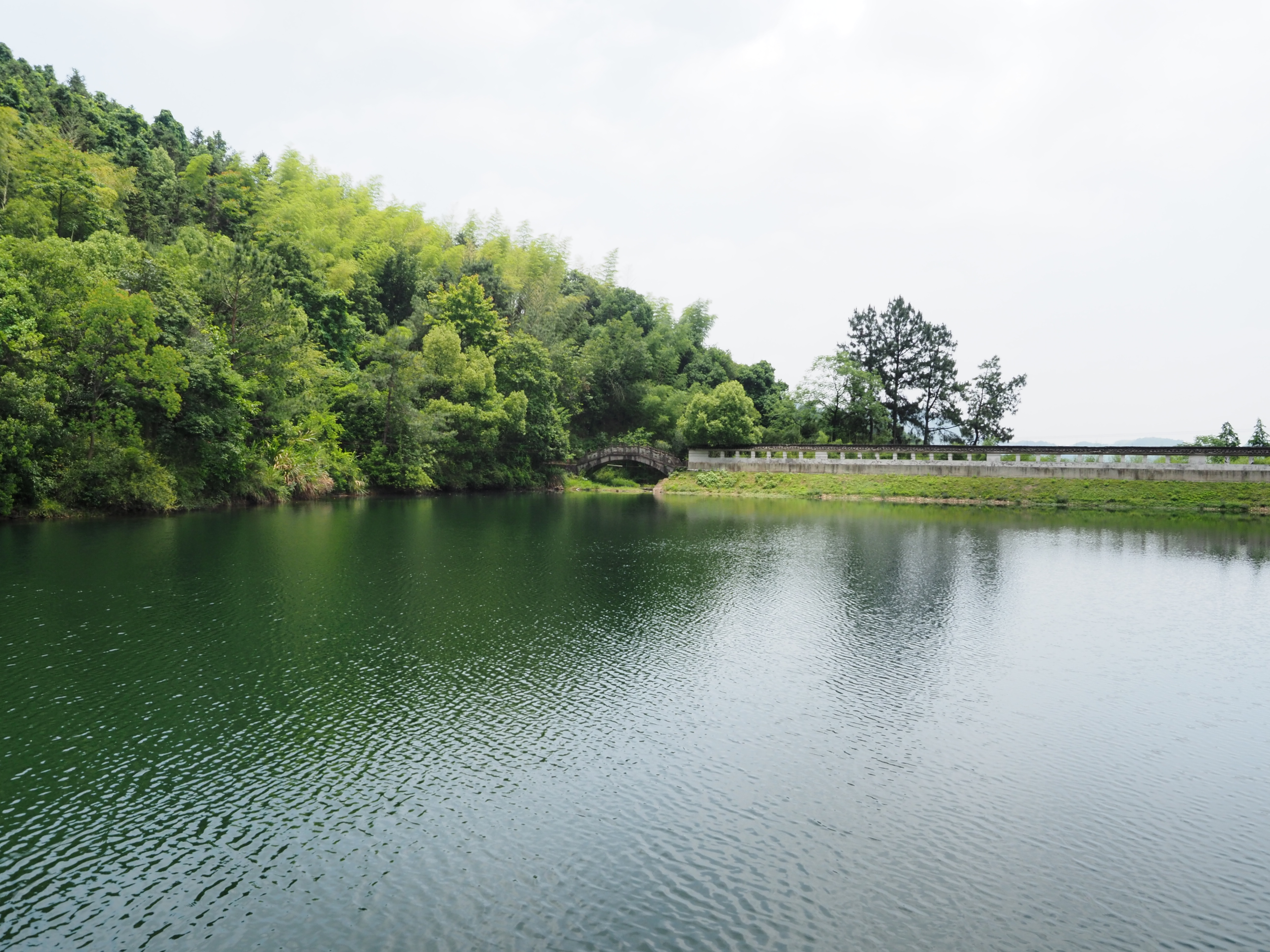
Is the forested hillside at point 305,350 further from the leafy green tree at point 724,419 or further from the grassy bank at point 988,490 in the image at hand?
the grassy bank at point 988,490

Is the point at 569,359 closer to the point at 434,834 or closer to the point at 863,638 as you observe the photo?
the point at 863,638

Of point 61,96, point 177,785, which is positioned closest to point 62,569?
point 177,785

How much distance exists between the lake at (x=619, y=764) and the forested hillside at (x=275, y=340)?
15.0m

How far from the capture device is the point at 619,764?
10.5 meters

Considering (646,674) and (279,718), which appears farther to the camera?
(646,674)

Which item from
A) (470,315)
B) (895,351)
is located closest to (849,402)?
(895,351)

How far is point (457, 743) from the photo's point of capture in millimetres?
10945

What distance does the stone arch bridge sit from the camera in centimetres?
7412

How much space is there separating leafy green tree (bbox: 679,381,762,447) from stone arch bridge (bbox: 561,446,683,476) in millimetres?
3115

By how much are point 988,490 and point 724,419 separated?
2365 centimetres

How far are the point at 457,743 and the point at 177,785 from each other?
3.47m

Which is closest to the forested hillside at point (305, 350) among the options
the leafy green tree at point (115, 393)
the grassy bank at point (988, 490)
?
the leafy green tree at point (115, 393)

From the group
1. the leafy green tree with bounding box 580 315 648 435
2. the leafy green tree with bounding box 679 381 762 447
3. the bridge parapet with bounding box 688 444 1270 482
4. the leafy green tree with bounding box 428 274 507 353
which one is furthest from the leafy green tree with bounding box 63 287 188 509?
the leafy green tree with bounding box 580 315 648 435

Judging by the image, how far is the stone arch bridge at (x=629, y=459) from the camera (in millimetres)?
74125
